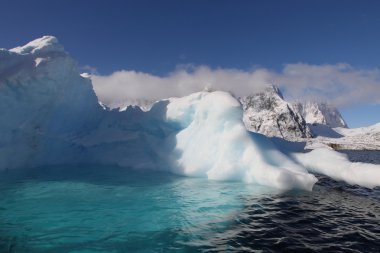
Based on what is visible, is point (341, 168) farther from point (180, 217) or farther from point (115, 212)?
point (115, 212)

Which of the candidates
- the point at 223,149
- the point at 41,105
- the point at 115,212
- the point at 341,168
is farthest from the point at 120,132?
the point at 341,168

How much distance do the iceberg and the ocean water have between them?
1.80 meters

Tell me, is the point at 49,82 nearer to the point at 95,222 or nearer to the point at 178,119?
the point at 178,119

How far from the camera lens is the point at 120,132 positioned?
27.3 meters

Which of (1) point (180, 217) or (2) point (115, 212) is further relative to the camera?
(2) point (115, 212)

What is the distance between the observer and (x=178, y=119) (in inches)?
974

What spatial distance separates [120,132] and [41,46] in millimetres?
9480

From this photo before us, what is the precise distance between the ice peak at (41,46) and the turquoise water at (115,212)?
34.2 ft

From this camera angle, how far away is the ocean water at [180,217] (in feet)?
28.8

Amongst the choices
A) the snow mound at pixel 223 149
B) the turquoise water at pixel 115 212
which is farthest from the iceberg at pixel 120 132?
the turquoise water at pixel 115 212

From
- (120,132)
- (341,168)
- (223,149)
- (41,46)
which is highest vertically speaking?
(41,46)

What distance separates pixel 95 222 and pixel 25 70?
17092 millimetres

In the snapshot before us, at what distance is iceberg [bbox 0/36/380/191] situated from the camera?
63.8 feet

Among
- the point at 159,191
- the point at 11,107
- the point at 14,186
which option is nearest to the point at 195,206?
the point at 159,191
